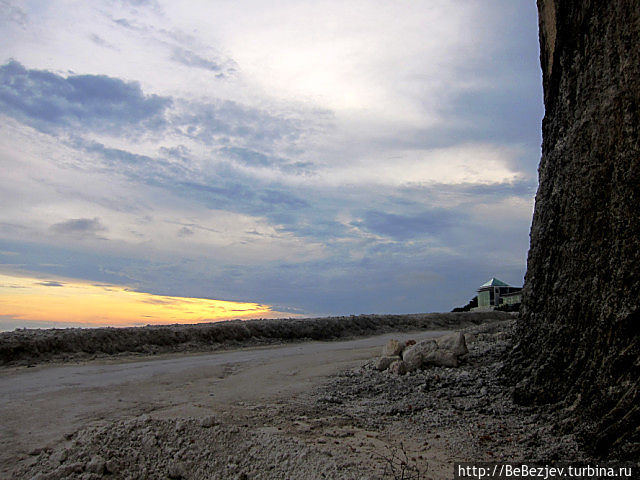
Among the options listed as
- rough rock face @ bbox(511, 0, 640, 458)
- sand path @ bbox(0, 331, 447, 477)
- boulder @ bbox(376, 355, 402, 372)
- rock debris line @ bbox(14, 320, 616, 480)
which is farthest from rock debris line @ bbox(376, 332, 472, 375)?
rough rock face @ bbox(511, 0, 640, 458)

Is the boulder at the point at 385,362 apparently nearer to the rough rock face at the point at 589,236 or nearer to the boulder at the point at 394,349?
the boulder at the point at 394,349

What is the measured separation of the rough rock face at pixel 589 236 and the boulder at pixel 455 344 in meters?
1.65

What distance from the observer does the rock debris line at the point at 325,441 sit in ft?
15.2

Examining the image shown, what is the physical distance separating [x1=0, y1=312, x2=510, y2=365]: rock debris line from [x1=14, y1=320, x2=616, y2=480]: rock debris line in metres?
8.13

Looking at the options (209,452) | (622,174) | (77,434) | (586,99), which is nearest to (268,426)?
(209,452)

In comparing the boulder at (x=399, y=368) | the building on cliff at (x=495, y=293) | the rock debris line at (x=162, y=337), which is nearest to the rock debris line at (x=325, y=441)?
the boulder at (x=399, y=368)

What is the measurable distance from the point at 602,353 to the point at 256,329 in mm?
15218

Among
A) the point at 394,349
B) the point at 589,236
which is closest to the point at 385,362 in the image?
the point at 394,349

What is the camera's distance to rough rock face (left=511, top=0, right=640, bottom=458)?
464 centimetres

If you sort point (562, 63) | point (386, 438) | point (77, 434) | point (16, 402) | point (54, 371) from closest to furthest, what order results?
1. point (386, 438)
2. point (77, 434)
3. point (562, 63)
4. point (16, 402)
5. point (54, 371)

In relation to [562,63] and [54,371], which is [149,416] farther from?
[562,63]

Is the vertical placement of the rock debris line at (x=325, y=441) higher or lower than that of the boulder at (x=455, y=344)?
lower

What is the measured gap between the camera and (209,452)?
16.7 ft

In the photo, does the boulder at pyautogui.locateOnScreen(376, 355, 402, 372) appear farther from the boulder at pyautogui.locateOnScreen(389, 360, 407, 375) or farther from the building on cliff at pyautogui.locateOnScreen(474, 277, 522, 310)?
the building on cliff at pyautogui.locateOnScreen(474, 277, 522, 310)
